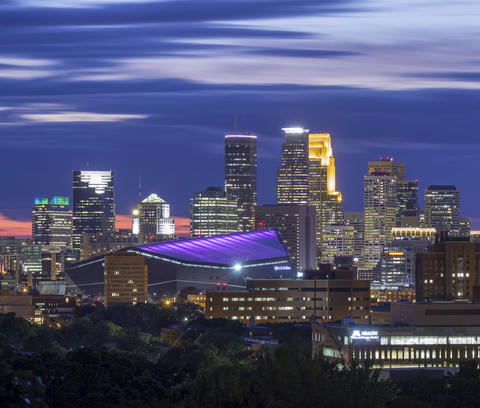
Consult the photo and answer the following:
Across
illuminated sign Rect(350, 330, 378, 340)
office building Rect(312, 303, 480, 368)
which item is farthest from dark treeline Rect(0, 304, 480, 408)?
office building Rect(312, 303, 480, 368)

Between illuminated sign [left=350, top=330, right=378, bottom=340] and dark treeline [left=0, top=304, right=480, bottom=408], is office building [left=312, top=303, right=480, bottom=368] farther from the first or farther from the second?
dark treeline [left=0, top=304, right=480, bottom=408]

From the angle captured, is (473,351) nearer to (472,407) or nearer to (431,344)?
(431,344)

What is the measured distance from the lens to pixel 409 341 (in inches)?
5241

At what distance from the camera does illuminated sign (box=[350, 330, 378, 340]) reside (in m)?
131

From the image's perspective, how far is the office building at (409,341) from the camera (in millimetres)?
131000

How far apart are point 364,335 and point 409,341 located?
15.3 ft

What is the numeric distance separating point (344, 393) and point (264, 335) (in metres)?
119

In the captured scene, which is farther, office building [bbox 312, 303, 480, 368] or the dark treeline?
office building [bbox 312, 303, 480, 368]

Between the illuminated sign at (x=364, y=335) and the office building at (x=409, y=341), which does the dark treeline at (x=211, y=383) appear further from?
the office building at (x=409, y=341)

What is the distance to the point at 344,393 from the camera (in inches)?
2378

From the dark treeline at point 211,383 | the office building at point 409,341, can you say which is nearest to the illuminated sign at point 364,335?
→ the office building at point 409,341

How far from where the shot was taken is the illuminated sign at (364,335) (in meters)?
131

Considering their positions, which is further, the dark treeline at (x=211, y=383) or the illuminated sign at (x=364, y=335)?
the illuminated sign at (x=364, y=335)

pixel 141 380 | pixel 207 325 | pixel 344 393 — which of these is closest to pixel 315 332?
pixel 207 325
